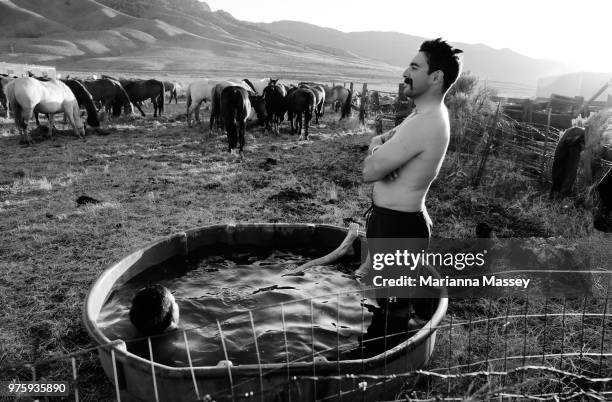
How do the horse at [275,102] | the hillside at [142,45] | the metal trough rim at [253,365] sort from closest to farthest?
1. the metal trough rim at [253,365]
2. the horse at [275,102]
3. the hillside at [142,45]

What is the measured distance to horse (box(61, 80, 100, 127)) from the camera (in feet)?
44.4

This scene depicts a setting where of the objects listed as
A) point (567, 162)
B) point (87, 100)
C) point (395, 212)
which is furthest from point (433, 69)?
point (87, 100)

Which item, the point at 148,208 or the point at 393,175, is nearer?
the point at 393,175

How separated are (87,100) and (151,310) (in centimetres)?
1264

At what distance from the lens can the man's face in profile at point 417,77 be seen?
8.46 ft

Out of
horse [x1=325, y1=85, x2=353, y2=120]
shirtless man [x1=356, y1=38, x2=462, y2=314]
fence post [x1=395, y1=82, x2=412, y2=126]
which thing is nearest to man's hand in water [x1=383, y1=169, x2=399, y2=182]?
shirtless man [x1=356, y1=38, x2=462, y2=314]

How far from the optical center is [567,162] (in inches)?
282

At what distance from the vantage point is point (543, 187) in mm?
8023

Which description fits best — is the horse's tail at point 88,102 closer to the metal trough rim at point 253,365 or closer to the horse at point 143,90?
the horse at point 143,90

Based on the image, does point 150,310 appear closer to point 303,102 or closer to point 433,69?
point 433,69

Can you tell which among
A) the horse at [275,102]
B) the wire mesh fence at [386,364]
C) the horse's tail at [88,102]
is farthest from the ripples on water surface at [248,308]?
the horse's tail at [88,102]

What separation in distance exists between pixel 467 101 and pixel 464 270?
20.6 feet

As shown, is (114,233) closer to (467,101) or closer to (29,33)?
(467,101)

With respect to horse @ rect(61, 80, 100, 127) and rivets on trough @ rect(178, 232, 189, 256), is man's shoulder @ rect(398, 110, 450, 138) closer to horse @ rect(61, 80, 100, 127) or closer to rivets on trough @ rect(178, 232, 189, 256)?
rivets on trough @ rect(178, 232, 189, 256)
